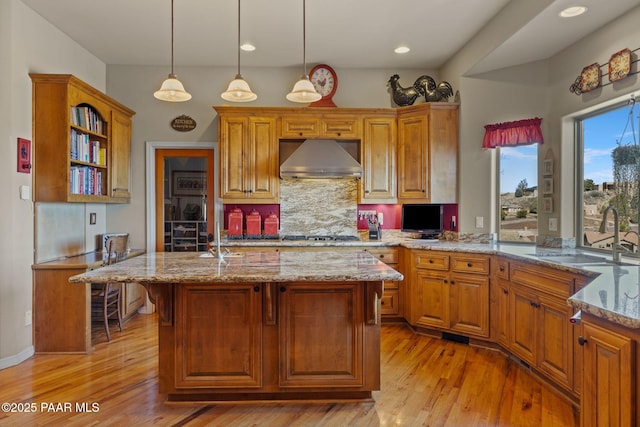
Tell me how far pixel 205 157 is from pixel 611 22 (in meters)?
4.27

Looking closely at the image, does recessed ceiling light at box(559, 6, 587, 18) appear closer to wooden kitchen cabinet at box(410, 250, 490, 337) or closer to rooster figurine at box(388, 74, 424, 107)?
rooster figurine at box(388, 74, 424, 107)

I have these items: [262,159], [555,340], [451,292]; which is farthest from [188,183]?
[555,340]

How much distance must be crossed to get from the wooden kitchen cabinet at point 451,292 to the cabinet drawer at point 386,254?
1.05 ft

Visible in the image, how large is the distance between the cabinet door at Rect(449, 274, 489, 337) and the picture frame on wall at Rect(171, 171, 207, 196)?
321cm

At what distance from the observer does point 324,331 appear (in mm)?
2449

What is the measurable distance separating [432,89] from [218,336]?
3657mm

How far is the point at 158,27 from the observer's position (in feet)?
12.1

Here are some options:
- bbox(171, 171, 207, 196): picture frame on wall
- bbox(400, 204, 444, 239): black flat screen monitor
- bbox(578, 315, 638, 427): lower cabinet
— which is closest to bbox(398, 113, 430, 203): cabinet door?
bbox(400, 204, 444, 239): black flat screen monitor

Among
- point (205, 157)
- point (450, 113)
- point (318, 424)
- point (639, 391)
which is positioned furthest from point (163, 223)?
point (639, 391)

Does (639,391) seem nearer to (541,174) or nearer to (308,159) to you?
(541,174)

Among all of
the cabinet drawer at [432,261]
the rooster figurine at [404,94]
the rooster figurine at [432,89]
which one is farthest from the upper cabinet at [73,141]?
the rooster figurine at [432,89]

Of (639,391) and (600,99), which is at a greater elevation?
(600,99)

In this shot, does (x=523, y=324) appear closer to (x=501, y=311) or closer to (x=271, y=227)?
(x=501, y=311)

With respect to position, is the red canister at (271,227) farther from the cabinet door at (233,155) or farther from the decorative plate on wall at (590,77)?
the decorative plate on wall at (590,77)
